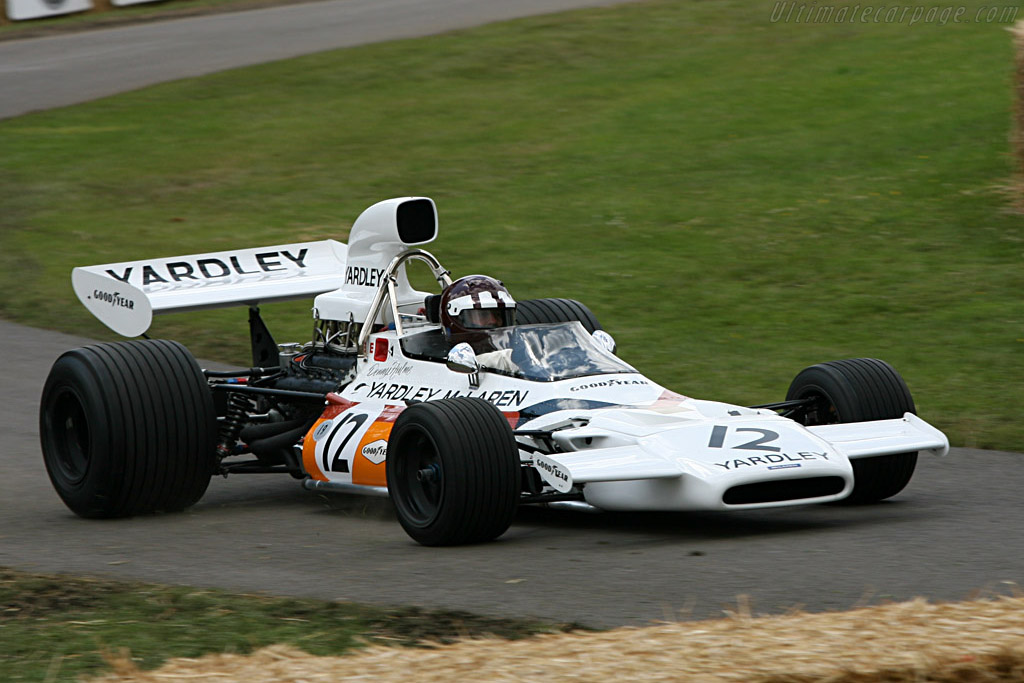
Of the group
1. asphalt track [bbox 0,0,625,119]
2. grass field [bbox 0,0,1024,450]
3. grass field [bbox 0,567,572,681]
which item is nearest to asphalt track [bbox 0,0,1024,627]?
grass field [bbox 0,567,572,681]

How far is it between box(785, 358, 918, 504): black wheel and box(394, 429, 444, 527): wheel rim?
2336 millimetres

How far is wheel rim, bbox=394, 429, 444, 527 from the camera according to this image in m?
7.82

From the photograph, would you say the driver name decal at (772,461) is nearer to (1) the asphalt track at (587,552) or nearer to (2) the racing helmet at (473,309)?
(1) the asphalt track at (587,552)

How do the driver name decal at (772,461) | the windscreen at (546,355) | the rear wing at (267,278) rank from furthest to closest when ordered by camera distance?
the rear wing at (267,278)
the windscreen at (546,355)
the driver name decal at (772,461)

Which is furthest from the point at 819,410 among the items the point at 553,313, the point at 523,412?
the point at 553,313

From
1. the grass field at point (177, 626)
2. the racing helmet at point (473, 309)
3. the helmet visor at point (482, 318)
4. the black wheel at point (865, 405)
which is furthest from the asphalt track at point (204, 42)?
the grass field at point (177, 626)

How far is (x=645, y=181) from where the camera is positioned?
788 inches

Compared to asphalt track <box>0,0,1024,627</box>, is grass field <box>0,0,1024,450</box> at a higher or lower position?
higher

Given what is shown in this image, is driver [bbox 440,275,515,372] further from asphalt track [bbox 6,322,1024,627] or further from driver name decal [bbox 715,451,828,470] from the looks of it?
driver name decal [bbox 715,451,828,470]

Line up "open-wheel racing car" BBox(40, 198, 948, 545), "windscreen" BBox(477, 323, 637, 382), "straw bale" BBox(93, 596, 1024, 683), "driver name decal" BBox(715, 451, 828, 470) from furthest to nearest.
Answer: "windscreen" BBox(477, 323, 637, 382), "open-wheel racing car" BBox(40, 198, 948, 545), "driver name decal" BBox(715, 451, 828, 470), "straw bale" BBox(93, 596, 1024, 683)

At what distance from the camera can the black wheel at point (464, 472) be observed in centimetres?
741

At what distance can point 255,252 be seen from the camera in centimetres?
1106

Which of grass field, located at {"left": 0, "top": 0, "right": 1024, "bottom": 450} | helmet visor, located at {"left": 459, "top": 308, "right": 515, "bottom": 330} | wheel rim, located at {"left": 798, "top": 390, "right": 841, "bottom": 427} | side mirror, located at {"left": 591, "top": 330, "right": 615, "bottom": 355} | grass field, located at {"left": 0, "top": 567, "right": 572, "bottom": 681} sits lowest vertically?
Result: grass field, located at {"left": 0, "top": 567, "right": 572, "bottom": 681}

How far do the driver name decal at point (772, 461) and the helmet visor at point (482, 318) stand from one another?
209cm
